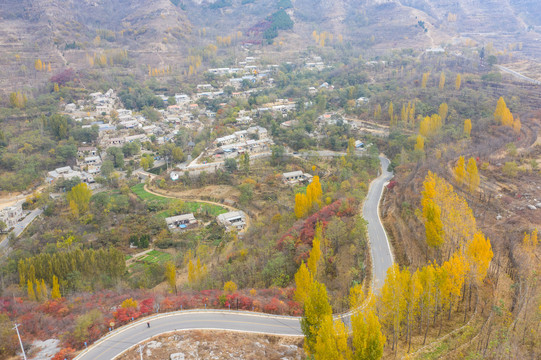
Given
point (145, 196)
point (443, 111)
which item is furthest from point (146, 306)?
point (443, 111)

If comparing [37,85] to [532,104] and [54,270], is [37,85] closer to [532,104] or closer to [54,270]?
[54,270]

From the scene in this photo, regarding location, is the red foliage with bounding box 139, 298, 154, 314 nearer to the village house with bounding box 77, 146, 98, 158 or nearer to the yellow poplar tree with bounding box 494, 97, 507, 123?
the village house with bounding box 77, 146, 98, 158

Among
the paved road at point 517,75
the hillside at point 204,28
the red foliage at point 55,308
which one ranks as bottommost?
the red foliage at point 55,308

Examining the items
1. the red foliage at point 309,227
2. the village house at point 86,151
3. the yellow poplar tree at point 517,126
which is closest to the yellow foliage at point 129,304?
the red foliage at point 309,227

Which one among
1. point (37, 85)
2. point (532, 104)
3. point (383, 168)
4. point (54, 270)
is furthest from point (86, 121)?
point (532, 104)

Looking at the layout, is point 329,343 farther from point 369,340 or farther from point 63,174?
point 63,174

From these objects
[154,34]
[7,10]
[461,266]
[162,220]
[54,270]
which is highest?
[7,10]

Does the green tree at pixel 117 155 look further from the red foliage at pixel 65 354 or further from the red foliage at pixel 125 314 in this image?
the red foliage at pixel 65 354
